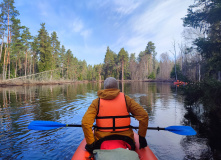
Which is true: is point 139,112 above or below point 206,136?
above

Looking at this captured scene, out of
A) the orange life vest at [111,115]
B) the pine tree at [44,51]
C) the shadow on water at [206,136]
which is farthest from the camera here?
the pine tree at [44,51]

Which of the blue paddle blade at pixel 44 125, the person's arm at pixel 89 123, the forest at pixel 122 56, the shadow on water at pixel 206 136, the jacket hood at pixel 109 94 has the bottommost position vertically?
the shadow on water at pixel 206 136

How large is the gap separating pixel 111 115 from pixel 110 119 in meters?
0.07

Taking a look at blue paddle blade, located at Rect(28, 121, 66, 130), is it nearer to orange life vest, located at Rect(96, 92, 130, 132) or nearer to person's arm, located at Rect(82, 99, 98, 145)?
person's arm, located at Rect(82, 99, 98, 145)

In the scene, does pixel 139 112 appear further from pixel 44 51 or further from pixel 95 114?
pixel 44 51

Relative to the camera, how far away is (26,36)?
38.6m

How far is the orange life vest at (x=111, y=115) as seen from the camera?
2449mm

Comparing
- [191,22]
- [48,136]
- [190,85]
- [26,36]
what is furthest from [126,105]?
[26,36]

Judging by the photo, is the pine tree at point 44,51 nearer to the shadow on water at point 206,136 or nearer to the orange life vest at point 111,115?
the shadow on water at point 206,136

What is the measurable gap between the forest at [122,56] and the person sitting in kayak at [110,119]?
251 inches

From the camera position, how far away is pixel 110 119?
8.04 ft

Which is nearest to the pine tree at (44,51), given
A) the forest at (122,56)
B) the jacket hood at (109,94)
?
the forest at (122,56)

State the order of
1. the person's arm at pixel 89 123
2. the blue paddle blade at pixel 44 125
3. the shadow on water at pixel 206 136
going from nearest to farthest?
the person's arm at pixel 89 123, the blue paddle blade at pixel 44 125, the shadow on water at pixel 206 136

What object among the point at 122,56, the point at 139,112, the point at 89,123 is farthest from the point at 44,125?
the point at 122,56
